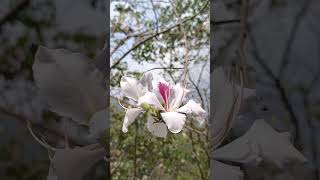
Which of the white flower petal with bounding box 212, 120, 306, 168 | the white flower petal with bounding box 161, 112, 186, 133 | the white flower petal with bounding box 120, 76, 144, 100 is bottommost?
the white flower petal with bounding box 212, 120, 306, 168

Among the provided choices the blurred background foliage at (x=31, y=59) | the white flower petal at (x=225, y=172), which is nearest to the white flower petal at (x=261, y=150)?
the white flower petal at (x=225, y=172)

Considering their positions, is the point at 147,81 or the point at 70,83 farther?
the point at 70,83

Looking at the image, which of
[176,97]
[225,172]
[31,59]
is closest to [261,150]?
[225,172]

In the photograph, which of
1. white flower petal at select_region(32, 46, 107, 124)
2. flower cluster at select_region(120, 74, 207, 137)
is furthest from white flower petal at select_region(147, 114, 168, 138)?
white flower petal at select_region(32, 46, 107, 124)

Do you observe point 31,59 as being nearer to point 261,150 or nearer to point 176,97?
point 176,97

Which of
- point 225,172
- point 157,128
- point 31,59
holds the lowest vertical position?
point 225,172

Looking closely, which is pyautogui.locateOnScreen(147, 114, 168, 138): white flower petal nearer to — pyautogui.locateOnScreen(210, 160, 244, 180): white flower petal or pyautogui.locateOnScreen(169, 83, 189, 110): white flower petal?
pyautogui.locateOnScreen(169, 83, 189, 110): white flower petal

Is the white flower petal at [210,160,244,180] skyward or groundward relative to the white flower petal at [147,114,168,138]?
groundward
